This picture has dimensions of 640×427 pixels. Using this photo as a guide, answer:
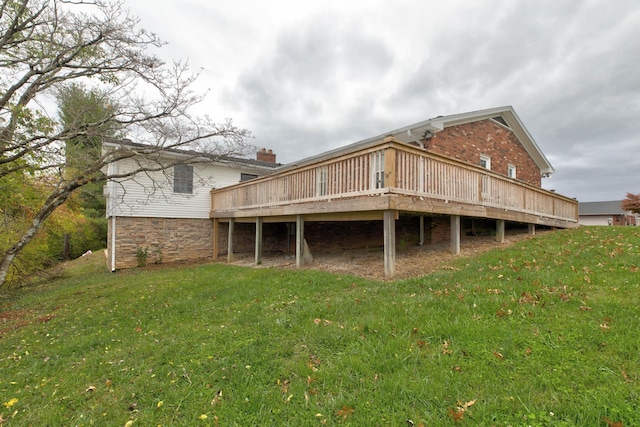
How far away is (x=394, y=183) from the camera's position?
5.82 meters

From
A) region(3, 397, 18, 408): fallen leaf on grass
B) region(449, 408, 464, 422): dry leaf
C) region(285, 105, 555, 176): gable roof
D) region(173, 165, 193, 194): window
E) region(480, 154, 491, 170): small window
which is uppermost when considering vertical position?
region(285, 105, 555, 176): gable roof

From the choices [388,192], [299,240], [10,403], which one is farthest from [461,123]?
[10,403]

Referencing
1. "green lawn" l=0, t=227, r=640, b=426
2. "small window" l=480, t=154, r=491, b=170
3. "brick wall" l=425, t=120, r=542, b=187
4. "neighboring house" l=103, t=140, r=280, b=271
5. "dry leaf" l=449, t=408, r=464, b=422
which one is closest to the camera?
"dry leaf" l=449, t=408, r=464, b=422

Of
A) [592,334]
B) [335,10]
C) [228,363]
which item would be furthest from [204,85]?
[592,334]

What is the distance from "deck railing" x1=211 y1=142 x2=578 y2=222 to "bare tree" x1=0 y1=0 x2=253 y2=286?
299cm

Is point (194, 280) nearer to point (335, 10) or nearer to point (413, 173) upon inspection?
point (413, 173)

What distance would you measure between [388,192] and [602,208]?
138 feet

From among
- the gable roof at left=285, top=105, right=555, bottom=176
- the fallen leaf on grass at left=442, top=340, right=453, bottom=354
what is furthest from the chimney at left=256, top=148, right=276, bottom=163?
the fallen leaf on grass at left=442, top=340, right=453, bottom=354

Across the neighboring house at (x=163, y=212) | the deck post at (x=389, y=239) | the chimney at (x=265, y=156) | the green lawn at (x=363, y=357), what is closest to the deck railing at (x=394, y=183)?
the deck post at (x=389, y=239)

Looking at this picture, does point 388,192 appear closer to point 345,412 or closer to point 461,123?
point 345,412

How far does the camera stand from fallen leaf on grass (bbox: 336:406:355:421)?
221 cm

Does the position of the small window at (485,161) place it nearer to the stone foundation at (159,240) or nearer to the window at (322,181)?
the window at (322,181)

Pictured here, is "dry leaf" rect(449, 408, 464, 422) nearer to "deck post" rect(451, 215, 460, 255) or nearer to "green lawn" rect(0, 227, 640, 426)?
"green lawn" rect(0, 227, 640, 426)

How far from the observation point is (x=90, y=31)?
659 cm
